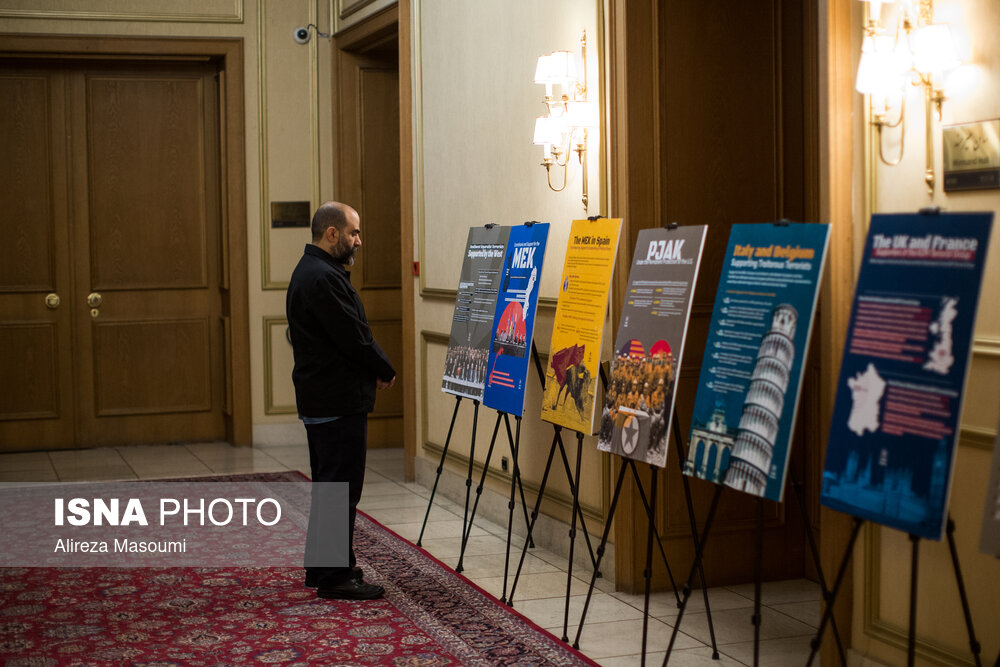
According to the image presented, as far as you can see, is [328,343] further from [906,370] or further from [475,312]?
[906,370]

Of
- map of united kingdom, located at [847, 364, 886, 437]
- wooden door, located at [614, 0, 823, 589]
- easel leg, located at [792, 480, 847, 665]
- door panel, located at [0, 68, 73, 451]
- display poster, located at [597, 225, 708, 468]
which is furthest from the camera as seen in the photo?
door panel, located at [0, 68, 73, 451]

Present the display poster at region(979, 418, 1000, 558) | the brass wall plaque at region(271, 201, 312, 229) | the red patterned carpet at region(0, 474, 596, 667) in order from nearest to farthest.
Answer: the display poster at region(979, 418, 1000, 558)
the red patterned carpet at region(0, 474, 596, 667)
the brass wall plaque at region(271, 201, 312, 229)

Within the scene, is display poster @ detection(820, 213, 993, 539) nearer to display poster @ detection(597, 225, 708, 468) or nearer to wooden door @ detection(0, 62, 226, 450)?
display poster @ detection(597, 225, 708, 468)

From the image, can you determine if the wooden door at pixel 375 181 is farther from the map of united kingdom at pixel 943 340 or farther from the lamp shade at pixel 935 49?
the map of united kingdom at pixel 943 340

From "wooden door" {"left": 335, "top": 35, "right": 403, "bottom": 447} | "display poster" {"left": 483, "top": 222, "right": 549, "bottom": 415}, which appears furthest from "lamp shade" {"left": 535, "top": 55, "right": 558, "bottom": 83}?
"wooden door" {"left": 335, "top": 35, "right": 403, "bottom": 447}

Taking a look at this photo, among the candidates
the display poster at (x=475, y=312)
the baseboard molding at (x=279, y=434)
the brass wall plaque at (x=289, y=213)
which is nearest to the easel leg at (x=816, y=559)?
the display poster at (x=475, y=312)

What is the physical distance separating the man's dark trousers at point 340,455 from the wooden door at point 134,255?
4597 mm

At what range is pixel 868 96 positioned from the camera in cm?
333

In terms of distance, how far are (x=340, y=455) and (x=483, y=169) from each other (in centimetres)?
217

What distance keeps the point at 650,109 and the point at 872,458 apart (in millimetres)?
2172

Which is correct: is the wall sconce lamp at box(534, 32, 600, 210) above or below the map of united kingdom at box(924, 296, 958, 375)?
above

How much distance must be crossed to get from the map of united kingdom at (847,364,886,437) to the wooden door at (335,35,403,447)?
5.92 metres

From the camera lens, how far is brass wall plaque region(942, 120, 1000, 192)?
2.95 meters

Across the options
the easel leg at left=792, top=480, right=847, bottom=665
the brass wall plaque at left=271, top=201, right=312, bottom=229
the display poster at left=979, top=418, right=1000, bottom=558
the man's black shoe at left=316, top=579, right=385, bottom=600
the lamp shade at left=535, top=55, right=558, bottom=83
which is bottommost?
the man's black shoe at left=316, top=579, right=385, bottom=600
